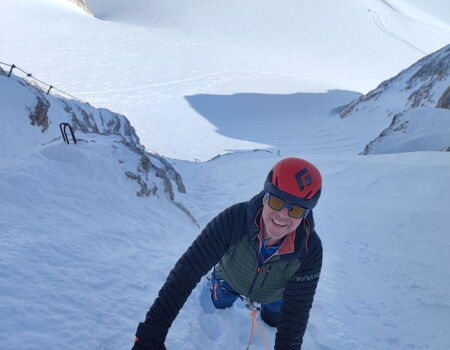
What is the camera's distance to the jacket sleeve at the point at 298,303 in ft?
9.41

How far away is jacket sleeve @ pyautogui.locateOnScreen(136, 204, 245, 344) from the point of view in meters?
2.59

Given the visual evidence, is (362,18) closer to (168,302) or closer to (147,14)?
(147,14)

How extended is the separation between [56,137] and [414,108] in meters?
13.3

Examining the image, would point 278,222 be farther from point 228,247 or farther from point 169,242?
point 169,242

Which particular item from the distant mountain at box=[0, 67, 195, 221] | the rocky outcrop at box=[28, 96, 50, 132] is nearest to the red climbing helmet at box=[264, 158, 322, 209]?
the distant mountain at box=[0, 67, 195, 221]

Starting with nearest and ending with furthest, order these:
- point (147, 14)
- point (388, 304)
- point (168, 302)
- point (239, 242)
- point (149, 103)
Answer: point (168, 302)
point (239, 242)
point (388, 304)
point (149, 103)
point (147, 14)

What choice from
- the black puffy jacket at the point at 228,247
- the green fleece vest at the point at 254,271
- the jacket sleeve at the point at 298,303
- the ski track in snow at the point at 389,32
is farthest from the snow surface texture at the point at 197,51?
the jacket sleeve at the point at 298,303

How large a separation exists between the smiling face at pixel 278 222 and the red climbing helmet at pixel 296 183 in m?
0.12

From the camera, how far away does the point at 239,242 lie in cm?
308

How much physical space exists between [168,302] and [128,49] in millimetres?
51019

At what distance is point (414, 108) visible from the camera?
49.5 feet

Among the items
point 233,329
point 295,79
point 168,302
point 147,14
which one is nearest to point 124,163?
point 233,329

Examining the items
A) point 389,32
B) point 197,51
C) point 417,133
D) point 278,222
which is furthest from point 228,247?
point 389,32

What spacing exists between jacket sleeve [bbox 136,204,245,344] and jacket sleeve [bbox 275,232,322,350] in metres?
0.61
